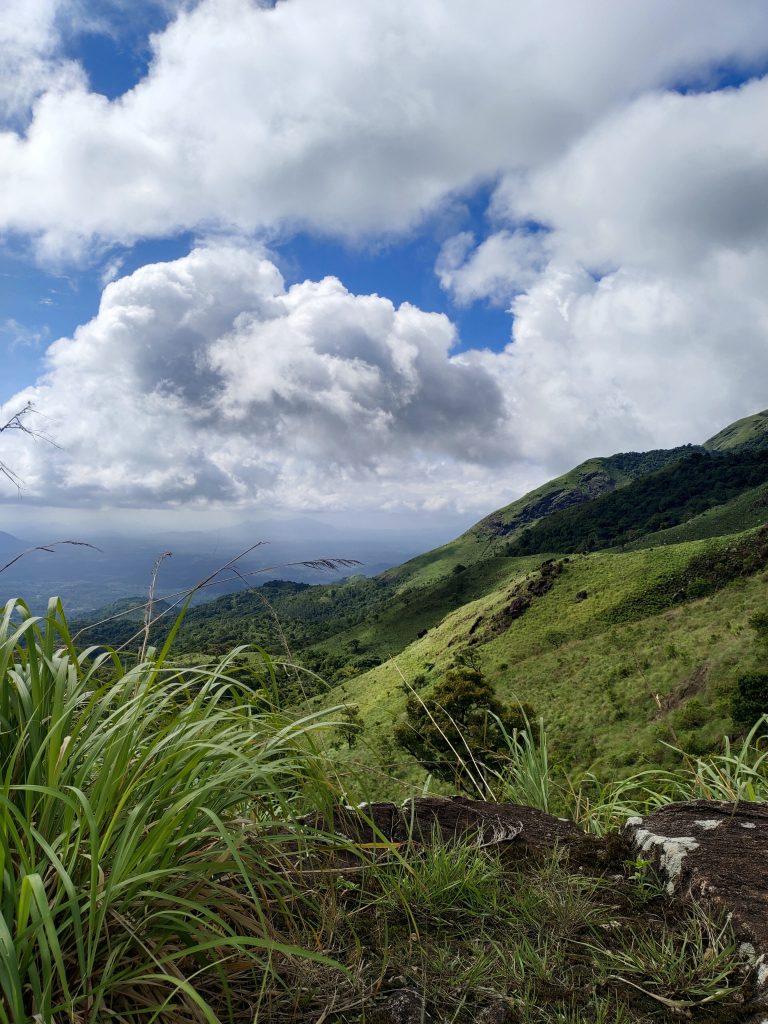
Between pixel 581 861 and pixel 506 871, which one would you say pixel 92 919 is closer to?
pixel 506 871

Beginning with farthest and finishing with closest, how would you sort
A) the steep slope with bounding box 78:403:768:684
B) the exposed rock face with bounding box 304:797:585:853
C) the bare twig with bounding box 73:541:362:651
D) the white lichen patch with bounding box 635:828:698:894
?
the steep slope with bounding box 78:403:768:684 < the exposed rock face with bounding box 304:797:585:853 < the bare twig with bounding box 73:541:362:651 < the white lichen patch with bounding box 635:828:698:894

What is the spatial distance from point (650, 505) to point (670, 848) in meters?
193

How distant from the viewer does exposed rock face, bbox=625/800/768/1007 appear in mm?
1778

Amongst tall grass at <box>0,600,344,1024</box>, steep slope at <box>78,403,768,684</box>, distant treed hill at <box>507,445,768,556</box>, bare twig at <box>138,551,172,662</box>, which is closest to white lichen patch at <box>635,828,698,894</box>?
tall grass at <box>0,600,344,1024</box>

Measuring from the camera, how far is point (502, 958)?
1695mm

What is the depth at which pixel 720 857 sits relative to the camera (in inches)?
85.4

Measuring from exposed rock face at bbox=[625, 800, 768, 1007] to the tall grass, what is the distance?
1381 mm

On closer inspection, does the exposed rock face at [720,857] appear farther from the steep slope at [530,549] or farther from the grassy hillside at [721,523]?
the grassy hillside at [721,523]

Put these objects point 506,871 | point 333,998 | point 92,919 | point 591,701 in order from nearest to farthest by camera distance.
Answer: point 92,919 → point 333,998 → point 506,871 → point 591,701

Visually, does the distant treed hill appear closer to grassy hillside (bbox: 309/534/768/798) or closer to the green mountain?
the green mountain

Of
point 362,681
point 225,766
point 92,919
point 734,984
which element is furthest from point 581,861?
point 362,681

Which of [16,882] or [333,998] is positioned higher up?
[16,882]

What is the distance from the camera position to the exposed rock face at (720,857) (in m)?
1.78

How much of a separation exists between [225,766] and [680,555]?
87.1 metres
